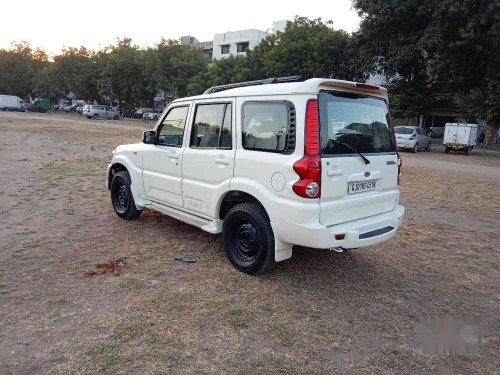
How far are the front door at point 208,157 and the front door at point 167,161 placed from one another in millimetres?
172

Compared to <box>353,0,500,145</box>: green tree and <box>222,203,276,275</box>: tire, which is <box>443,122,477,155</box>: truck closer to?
<box>353,0,500,145</box>: green tree

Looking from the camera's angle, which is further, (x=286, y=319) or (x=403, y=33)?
(x=403, y=33)

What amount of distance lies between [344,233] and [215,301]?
1.37 metres

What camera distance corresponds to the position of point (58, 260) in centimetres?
441

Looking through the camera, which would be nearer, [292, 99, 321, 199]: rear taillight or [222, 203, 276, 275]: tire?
[292, 99, 321, 199]: rear taillight

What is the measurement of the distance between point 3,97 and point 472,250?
60455 mm

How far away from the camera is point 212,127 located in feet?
14.6

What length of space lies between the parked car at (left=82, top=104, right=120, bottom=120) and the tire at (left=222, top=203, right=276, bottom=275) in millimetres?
45206

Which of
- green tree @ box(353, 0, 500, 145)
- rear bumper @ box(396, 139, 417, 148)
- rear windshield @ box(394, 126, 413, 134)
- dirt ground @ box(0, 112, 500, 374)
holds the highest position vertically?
green tree @ box(353, 0, 500, 145)

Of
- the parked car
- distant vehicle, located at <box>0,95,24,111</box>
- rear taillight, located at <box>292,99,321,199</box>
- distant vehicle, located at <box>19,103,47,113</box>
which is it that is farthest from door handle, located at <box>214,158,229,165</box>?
distant vehicle, located at <box>19,103,47,113</box>

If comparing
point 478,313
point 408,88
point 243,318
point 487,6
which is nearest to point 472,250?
point 478,313

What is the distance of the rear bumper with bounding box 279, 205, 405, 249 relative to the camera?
3.48 metres

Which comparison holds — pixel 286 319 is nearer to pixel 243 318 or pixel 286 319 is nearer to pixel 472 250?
pixel 243 318

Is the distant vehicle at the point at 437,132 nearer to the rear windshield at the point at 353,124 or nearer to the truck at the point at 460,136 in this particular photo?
the truck at the point at 460,136
